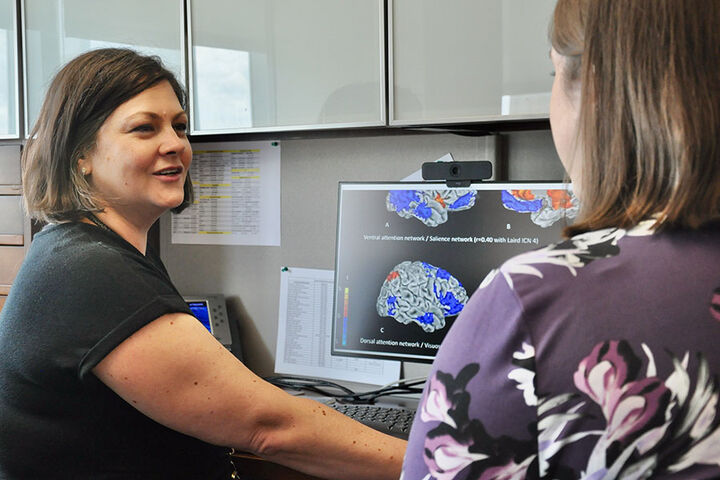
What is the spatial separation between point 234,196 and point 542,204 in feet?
3.08

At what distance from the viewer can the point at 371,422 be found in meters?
1.61

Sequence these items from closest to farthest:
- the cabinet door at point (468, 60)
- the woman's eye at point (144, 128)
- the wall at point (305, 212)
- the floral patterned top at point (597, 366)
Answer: the floral patterned top at point (597, 366), the woman's eye at point (144, 128), the cabinet door at point (468, 60), the wall at point (305, 212)

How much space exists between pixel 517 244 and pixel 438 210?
19cm

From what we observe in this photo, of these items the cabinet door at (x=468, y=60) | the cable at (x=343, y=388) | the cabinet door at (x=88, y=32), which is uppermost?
the cabinet door at (x=88, y=32)

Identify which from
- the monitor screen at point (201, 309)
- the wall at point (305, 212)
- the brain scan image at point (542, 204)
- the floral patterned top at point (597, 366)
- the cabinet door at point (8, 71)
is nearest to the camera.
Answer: the floral patterned top at point (597, 366)

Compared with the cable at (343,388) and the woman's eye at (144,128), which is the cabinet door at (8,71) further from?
the cable at (343,388)

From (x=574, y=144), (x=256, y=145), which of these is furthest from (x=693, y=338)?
(x=256, y=145)

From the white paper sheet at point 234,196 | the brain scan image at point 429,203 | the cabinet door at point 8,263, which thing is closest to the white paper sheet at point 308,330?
the white paper sheet at point 234,196

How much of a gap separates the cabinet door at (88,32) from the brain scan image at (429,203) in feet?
1.95

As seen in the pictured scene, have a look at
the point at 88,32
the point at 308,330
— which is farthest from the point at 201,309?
the point at 88,32

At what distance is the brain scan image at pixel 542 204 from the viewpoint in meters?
1.60

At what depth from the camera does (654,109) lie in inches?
25.2

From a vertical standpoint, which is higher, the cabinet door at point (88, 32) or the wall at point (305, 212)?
the cabinet door at point (88, 32)

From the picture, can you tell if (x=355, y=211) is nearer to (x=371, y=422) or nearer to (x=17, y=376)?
(x=371, y=422)
